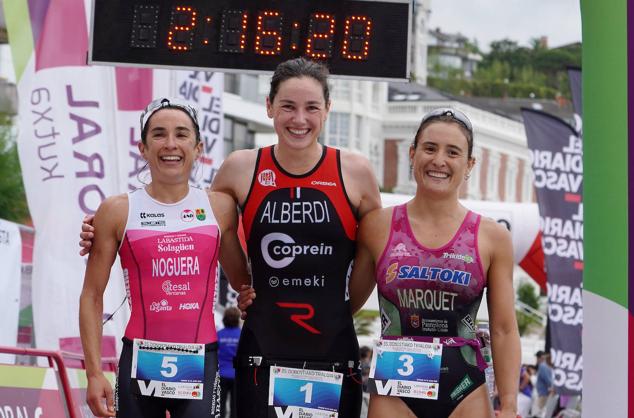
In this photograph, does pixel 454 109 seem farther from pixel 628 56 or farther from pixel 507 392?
pixel 507 392

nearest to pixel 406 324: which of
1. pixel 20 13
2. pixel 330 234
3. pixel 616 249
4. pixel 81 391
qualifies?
pixel 330 234

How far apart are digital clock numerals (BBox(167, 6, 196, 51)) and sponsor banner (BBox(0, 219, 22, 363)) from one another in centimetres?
499

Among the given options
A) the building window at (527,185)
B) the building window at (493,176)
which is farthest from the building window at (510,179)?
the building window at (527,185)

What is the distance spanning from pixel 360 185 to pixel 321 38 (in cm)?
264

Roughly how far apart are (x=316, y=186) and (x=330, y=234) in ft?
0.75

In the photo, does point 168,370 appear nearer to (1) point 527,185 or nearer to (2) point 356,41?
(2) point 356,41

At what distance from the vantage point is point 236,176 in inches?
249

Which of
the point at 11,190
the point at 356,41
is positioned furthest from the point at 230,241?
the point at 11,190

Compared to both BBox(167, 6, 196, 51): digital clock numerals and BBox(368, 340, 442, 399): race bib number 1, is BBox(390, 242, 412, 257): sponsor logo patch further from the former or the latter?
BBox(167, 6, 196, 51): digital clock numerals

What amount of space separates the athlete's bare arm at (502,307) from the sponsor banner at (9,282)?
7802 millimetres

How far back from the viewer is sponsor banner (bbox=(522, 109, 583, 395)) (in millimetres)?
17328

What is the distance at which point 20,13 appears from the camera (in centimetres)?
1243

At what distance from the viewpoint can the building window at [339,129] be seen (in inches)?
3497

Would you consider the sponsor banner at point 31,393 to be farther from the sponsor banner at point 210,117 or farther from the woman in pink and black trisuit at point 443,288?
the sponsor banner at point 210,117
